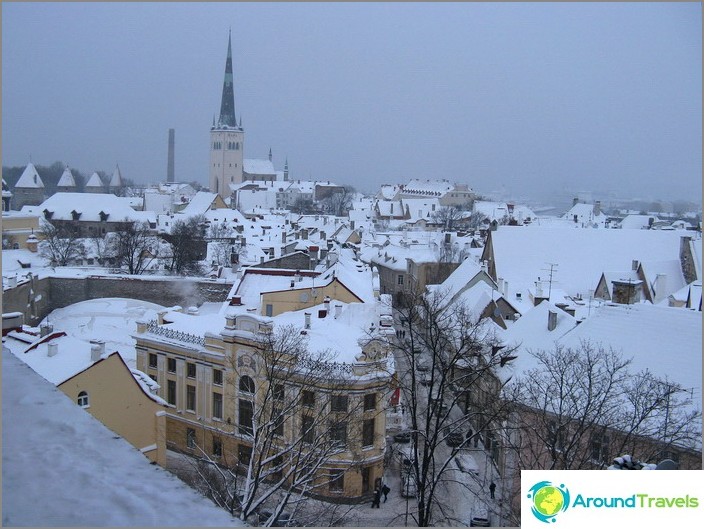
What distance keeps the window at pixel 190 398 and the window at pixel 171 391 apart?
0.39 meters

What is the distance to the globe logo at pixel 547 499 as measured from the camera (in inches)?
168

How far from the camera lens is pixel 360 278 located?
19.9 m

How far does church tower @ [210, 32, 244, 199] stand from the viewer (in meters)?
78.5

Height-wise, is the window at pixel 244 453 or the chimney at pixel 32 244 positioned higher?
the chimney at pixel 32 244

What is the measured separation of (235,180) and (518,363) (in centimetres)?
7057

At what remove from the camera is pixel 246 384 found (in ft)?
40.0

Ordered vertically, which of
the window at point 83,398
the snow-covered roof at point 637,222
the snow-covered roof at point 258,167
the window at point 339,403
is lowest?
the window at point 339,403

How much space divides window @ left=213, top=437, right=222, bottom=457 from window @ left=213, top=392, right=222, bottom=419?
1.32ft

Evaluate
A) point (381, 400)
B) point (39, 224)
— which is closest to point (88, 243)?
point (39, 224)

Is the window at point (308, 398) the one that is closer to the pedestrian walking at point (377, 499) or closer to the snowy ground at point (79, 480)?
the pedestrian walking at point (377, 499)

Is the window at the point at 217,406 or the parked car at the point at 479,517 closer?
the parked car at the point at 479,517

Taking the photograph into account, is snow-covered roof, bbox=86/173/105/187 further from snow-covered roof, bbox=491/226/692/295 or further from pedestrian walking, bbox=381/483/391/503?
pedestrian walking, bbox=381/483/391/503

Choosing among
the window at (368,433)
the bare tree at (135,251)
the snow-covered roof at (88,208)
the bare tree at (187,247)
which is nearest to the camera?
the window at (368,433)

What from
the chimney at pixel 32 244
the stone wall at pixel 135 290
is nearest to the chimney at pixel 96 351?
the stone wall at pixel 135 290
